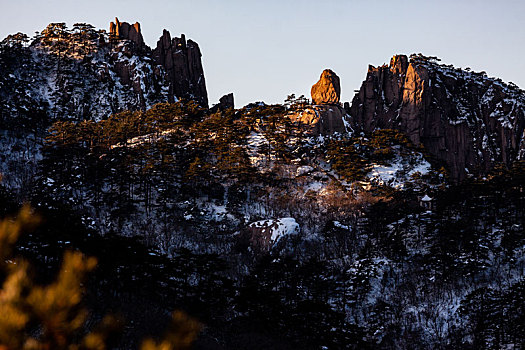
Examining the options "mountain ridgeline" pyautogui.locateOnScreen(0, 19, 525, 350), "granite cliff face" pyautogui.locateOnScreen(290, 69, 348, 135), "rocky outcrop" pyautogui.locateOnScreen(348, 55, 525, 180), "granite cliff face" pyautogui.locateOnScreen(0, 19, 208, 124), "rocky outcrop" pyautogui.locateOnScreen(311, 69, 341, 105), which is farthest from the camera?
"granite cliff face" pyautogui.locateOnScreen(0, 19, 208, 124)

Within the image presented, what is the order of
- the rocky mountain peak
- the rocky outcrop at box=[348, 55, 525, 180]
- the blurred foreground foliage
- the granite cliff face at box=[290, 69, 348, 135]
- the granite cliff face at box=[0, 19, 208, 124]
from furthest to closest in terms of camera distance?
1. the granite cliff face at box=[0, 19, 208, 124]
2. the rocky mountain peak
3. the rocky outcrop at box=[348, 55, 525, 180]
4. the granite cliff face at box=[290, 69, 348, 135]
5. the blurred foreground foliage

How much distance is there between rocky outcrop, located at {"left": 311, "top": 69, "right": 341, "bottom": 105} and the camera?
107 meters

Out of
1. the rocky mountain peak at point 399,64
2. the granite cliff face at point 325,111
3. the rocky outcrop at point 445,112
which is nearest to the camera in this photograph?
the granite cliff face at point 325,111

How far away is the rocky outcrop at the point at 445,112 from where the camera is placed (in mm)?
106062

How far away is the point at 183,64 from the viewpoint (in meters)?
132

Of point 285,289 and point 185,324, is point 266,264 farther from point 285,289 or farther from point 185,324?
point 185,324

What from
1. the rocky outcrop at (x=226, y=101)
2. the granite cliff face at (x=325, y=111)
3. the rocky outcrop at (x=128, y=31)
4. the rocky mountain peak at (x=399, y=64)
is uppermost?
the rocky outcrop at (x=128, y=31)

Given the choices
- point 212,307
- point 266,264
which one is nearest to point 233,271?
point 266,264

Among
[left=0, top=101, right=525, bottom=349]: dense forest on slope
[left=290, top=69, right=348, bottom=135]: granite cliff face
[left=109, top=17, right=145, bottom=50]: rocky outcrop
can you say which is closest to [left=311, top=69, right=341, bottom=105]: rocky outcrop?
[left=290, top=69, right=348, bottom=135]: granite cliff face

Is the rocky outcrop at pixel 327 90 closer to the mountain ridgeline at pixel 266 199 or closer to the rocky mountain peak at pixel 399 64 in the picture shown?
the mountain ridgeline at pixel 266 199

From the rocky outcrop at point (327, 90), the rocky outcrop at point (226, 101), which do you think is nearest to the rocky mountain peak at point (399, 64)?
the rocky outcrop at point (327, 90)

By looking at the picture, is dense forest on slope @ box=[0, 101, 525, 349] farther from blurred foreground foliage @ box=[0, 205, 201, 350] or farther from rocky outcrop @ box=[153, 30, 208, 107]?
rocky outcrop @ box=[153, 30, 208, 107]

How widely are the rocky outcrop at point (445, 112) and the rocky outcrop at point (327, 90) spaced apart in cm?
739

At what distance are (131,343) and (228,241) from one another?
34.0 meters
